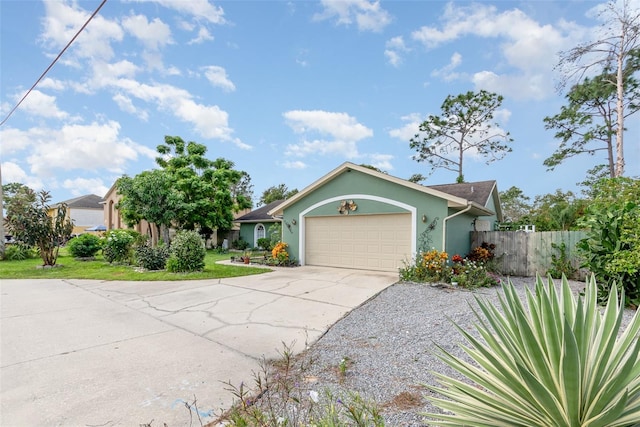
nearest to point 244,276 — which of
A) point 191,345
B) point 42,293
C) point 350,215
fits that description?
point 350,215

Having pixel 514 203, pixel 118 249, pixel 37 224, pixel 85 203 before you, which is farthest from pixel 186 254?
pixel 85 203

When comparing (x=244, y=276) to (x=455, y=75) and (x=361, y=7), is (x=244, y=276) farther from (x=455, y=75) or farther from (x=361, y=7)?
(x=455, y=75)

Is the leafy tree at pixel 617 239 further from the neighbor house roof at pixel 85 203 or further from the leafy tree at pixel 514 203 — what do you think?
the neighbor house roof at pixel 85 203

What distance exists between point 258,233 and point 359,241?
37.7 feet

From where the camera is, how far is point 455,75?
13.5 meters

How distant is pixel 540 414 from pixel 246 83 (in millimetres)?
12346

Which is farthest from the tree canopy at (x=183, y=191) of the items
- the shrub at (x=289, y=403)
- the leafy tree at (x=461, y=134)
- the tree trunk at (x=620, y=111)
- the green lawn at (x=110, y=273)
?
the tree trunk at (x=620, y=111)

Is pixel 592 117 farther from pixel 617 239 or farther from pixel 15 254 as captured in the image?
pixel 15 254

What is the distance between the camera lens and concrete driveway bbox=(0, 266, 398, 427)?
2.67 m

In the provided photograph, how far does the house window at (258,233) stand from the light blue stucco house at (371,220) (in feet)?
25.3

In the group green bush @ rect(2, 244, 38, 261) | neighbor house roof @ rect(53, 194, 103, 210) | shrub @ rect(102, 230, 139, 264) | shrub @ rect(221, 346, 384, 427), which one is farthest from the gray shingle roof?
neighbor house roof @ rect(53, 194, 103, 210)

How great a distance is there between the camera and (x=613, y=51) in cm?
1386

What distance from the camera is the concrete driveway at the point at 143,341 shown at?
2.67 meters

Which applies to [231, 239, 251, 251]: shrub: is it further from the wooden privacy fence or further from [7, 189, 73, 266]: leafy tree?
the wooden privacy fence
